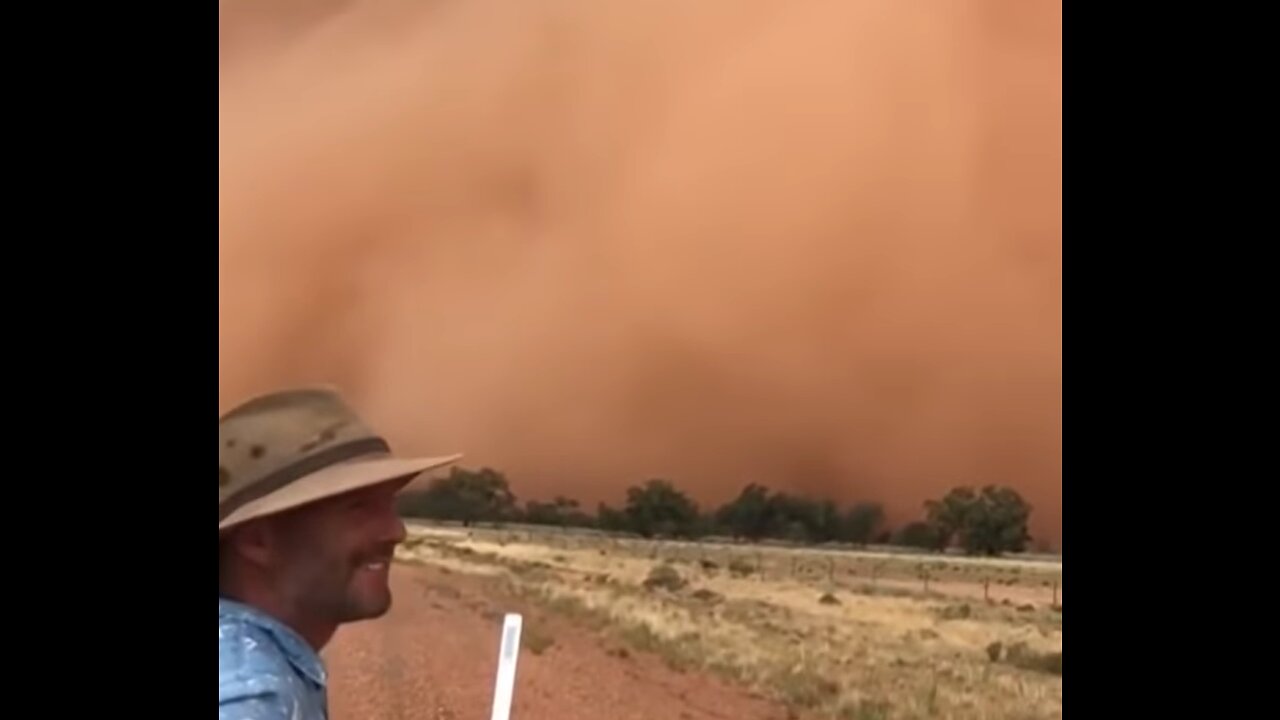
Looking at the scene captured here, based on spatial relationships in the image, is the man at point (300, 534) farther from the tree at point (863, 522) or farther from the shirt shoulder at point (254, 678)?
the tree at point (863, 522)

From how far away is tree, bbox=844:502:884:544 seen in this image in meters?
1.83

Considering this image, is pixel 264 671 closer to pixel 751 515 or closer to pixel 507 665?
pixel 507 665

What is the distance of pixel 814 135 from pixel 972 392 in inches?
16.0

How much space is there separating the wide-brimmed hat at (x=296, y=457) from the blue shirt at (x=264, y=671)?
0.14 meters

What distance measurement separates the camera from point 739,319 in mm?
1899

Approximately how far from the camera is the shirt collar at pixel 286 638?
172cm

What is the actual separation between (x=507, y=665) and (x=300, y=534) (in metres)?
0.34

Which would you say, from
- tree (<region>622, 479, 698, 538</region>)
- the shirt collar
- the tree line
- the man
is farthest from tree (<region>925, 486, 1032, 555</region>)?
the shirt collar

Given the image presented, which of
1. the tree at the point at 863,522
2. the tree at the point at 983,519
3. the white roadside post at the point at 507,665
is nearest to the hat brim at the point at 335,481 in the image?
the white roadside post at the point at 507,665

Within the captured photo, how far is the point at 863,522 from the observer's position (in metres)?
1.83

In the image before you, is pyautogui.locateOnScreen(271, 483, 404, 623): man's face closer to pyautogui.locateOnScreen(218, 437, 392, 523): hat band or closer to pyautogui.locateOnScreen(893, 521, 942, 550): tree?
pyautogui.locateOnScreen(218, 437, 392, 523): hat band

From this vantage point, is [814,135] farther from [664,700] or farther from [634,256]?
[664,700]

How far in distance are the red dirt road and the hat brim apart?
14cm
